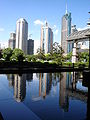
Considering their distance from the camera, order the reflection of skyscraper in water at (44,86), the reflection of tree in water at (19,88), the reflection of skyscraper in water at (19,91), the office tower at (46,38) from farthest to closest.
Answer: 1. the office tower at (46,38)
2. the reflection of skyscraper in water at (44,86)
3. the reflection of tree in water at (19,88)
4. the reflection of skyscraper in water at (19,91)

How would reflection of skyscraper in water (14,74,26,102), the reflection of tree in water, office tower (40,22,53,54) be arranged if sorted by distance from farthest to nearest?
office tower (40,22,53,54) < the reflection of tree in water < reflection of skyscraper in water (14,74,26,102)

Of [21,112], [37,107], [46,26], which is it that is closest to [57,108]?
[37,107]

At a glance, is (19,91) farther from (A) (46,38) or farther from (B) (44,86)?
(A) (46,38)

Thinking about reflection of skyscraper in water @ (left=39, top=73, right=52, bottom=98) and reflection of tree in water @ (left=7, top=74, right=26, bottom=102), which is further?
reflection of skyscraper in water @ (left=39, top=73, right=52, bottom=98)

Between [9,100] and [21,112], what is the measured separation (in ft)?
7.09

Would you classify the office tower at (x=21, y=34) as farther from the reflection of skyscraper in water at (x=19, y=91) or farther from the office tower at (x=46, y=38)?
the reflection of skyscraper in water at (x=19, y=91)

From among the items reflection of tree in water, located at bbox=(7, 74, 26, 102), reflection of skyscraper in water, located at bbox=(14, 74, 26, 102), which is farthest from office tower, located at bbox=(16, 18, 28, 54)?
reflection of skyscraper in water, located at bbox=(14, 74, 26, 102)

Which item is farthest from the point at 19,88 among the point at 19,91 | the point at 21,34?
the point at 21,34

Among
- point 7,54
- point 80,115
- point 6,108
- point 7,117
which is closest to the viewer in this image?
point 7,117

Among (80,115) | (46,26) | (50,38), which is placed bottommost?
(80,115)

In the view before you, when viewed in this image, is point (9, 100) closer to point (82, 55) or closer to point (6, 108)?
point (6, 108)

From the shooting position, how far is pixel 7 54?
74.6 metres

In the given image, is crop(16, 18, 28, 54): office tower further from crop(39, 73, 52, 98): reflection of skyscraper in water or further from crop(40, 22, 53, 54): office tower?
crop(39, 73, 52, 98): reflection of skyscraper in water

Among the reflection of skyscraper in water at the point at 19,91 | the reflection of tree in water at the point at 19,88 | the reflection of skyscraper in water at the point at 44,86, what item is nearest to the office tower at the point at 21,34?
the reflection of skyscraper in water at the point at 44,86
